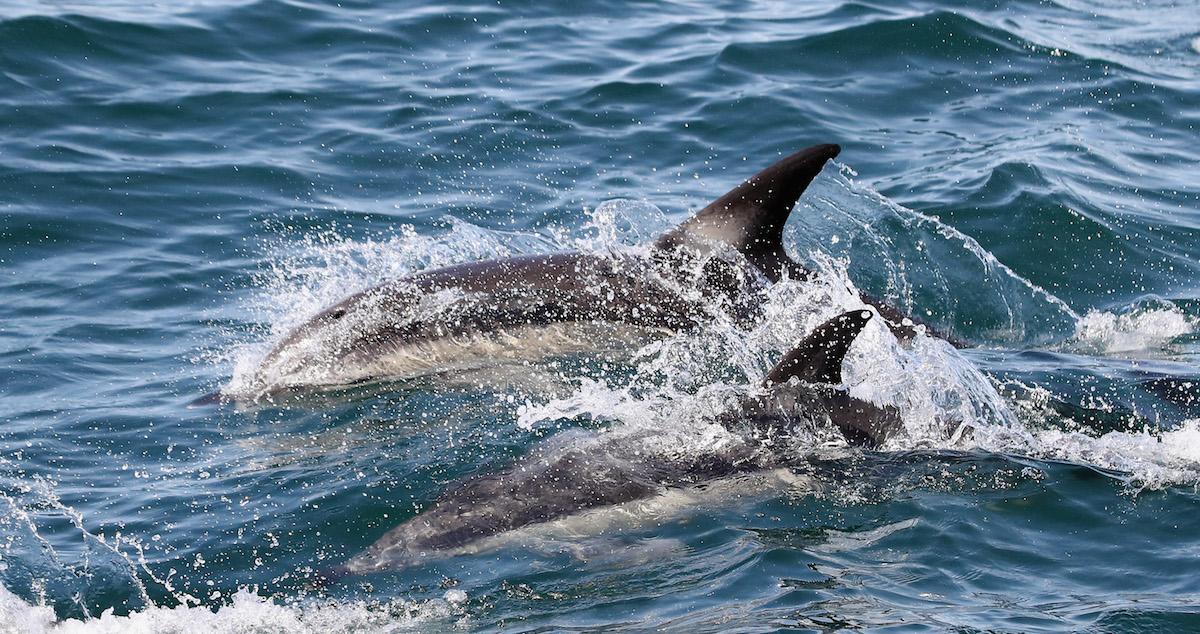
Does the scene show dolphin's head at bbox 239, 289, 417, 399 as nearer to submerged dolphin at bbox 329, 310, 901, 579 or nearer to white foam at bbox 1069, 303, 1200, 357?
submerged dolphin at bbox 329, 310, 901, 579

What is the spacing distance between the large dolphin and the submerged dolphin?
1.82m

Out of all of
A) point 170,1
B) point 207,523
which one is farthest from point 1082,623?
point 170,1

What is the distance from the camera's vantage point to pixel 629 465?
7426mm

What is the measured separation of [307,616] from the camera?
6.34 meters

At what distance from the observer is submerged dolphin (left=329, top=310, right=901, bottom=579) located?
6.95 metres

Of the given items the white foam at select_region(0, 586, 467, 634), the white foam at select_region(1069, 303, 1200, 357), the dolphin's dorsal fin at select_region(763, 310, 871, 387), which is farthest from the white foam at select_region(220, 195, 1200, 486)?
the white foam at select_region(0, 586, 467, 634)

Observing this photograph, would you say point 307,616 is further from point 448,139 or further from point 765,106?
point 765,106

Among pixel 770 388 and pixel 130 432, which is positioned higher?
pixel 770 388

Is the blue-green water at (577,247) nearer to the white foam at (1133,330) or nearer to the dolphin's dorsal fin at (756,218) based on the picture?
the white foam at (1133,330)

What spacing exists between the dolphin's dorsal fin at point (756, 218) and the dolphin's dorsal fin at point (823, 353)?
5.80 ft

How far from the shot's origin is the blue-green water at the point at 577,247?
6.64m

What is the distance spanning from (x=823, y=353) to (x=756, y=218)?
213 cm

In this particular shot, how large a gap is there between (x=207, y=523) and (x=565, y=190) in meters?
6.61

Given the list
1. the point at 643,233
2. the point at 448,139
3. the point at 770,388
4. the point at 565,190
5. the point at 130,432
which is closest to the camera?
the point at 770,388
